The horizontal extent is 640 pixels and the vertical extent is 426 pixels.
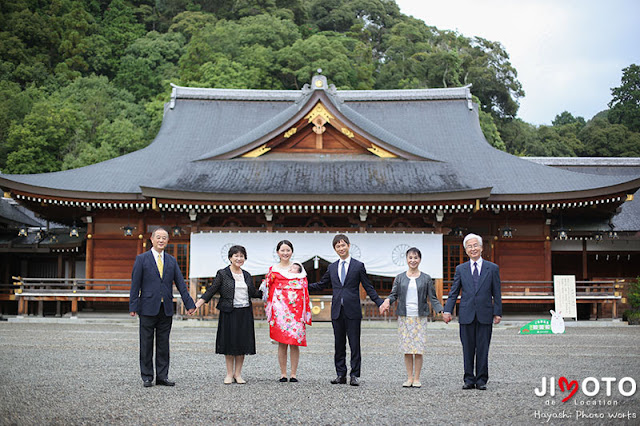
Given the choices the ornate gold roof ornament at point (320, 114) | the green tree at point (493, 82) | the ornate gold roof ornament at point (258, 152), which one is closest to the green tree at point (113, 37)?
the green tree at point (493, 82)

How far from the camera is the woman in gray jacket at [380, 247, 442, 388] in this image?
7.37 meters

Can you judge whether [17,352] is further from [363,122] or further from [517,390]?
[363,122]

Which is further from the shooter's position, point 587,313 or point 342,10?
Answer: point 342,10

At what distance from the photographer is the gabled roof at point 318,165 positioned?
18594mm

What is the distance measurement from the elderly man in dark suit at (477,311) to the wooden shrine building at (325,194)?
34.4 feet

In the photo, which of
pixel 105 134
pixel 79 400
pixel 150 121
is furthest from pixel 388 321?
pixel 150 121

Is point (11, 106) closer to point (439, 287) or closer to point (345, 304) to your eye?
point (439, 287)

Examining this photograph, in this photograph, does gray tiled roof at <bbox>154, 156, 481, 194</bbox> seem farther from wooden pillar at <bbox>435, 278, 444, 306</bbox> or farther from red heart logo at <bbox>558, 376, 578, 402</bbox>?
red heart logo at <bbox>558, 376, 578, 402</bbox>

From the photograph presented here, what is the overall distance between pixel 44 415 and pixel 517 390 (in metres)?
4.54

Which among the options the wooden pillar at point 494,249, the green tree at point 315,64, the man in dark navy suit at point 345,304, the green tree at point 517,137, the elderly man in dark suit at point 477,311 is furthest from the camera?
the green tree at point 517,137

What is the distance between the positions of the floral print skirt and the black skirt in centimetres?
162

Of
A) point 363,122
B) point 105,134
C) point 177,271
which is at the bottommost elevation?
point 177,271

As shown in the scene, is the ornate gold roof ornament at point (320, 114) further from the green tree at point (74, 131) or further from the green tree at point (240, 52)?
the green tree at point (240, 52)

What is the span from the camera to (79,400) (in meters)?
6.41
